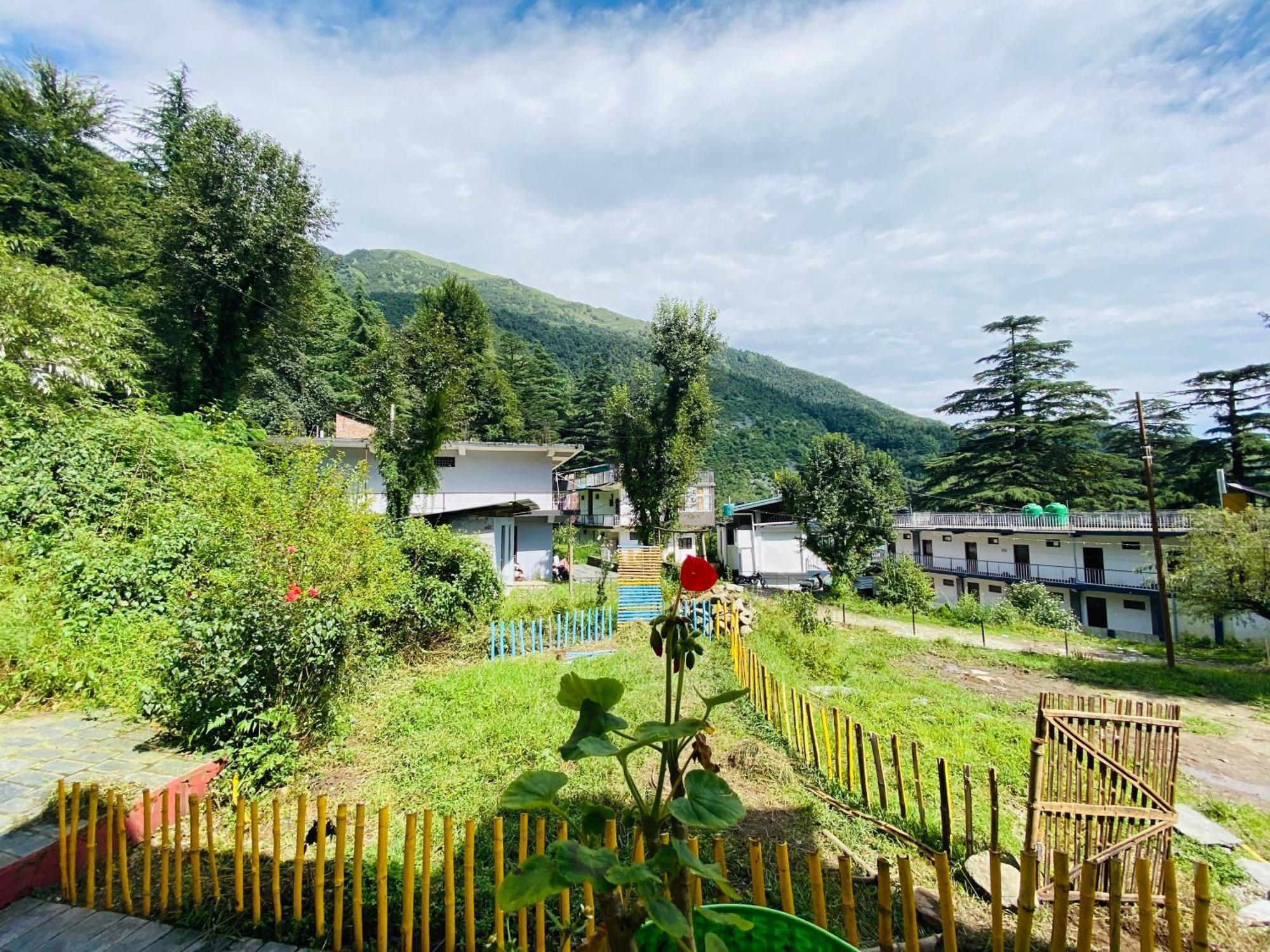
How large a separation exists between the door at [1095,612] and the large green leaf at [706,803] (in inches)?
1281

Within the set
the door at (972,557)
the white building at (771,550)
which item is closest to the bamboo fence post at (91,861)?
the white building at (771,550)

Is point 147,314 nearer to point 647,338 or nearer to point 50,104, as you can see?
point 50,104

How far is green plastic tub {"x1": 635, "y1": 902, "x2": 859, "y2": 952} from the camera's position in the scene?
944mm

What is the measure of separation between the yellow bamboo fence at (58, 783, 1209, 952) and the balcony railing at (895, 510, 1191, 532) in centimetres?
2663

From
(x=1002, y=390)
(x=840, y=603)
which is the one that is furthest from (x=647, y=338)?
(x=1002, y=390)

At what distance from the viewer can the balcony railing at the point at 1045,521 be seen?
23.3 metres

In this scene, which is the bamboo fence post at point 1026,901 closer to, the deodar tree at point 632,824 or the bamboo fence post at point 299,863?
the deodar tree at point 632,824

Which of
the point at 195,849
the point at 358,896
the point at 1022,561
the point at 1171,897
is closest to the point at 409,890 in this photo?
the point at 358,896

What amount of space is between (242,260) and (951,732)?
20.8 m

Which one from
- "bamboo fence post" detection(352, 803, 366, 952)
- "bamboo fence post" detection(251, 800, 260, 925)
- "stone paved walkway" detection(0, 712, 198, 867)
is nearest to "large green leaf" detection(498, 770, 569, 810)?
"bamboo fence post" detection(352, 803, 366, 952)

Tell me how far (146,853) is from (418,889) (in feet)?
5.70

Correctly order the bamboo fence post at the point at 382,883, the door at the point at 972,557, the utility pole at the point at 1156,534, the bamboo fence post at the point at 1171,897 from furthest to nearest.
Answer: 1. the door at the point at 972,557
2. the utility pole at the point at 1156,534
3. the bamboo fence post at the point at 382,883
4. the bamboo fence post at the point at 1171,897

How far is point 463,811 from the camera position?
431cm

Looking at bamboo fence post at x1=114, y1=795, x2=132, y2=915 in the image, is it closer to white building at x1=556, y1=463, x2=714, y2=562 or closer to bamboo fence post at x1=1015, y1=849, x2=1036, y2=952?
bamboo fence post at x1=1015, y1=849, x2=1036, y2=952
